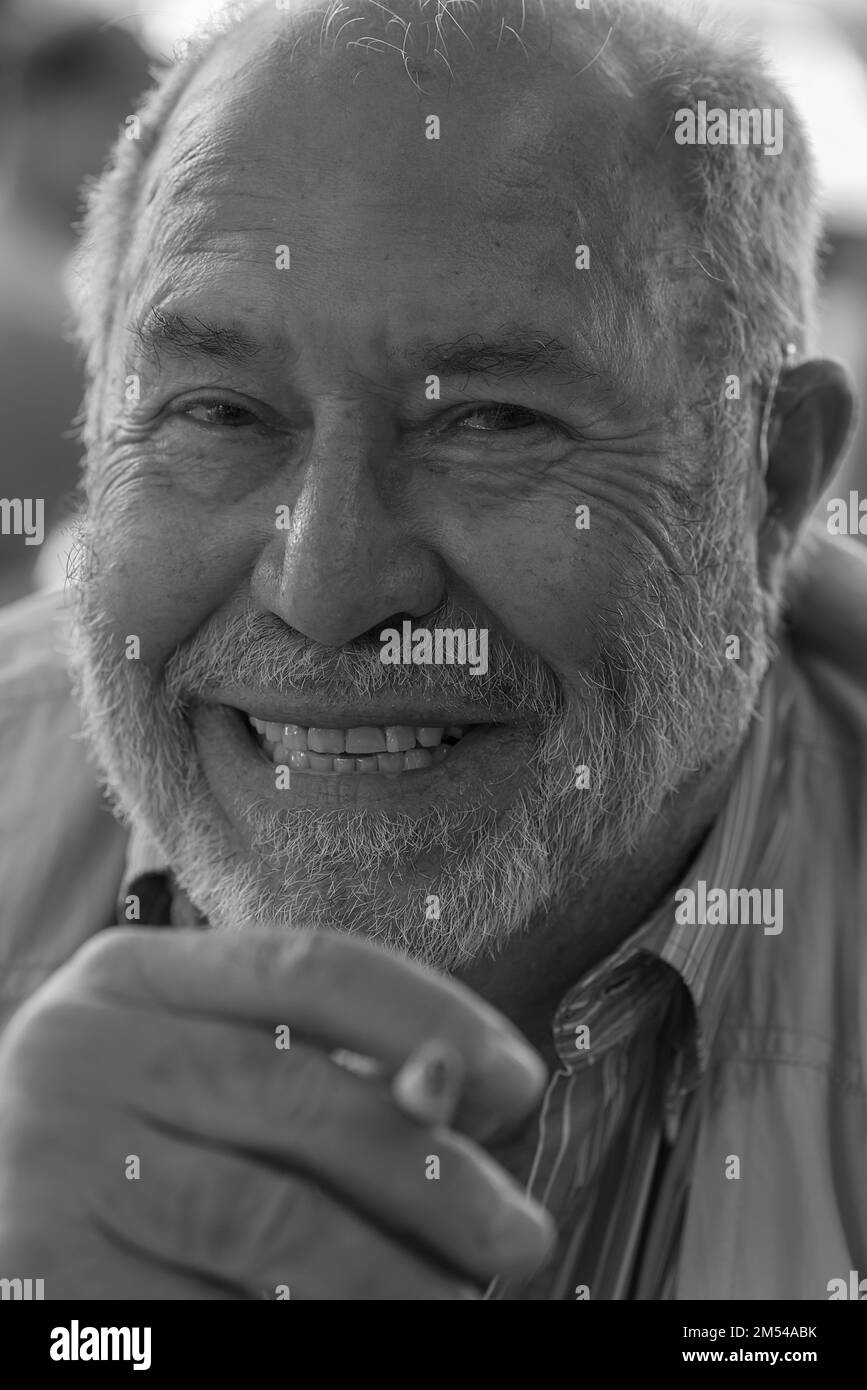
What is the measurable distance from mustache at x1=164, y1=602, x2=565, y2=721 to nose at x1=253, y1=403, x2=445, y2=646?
0.06 ft

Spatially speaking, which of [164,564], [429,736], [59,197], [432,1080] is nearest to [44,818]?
[164,564]

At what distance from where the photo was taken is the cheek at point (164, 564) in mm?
1312

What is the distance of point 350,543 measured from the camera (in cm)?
121

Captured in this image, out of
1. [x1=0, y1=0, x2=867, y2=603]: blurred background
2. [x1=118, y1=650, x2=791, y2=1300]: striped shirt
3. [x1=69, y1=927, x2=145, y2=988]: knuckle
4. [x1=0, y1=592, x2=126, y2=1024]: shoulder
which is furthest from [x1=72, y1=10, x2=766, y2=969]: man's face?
[x1=0, y1=0, x2=867, y2=603]: blurred background

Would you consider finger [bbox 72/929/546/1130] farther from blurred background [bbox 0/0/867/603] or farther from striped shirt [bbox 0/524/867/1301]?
blurred background [bbox 0/0/867/603]

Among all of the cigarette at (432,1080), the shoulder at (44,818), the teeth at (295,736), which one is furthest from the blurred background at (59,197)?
the cigarette at (432,1080)

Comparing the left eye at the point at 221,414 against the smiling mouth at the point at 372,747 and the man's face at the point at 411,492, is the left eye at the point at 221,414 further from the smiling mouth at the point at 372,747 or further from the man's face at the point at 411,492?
the smiling mouth at the point at 372,747

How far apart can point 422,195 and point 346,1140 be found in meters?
0.79

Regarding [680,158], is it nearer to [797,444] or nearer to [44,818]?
[797,444]
